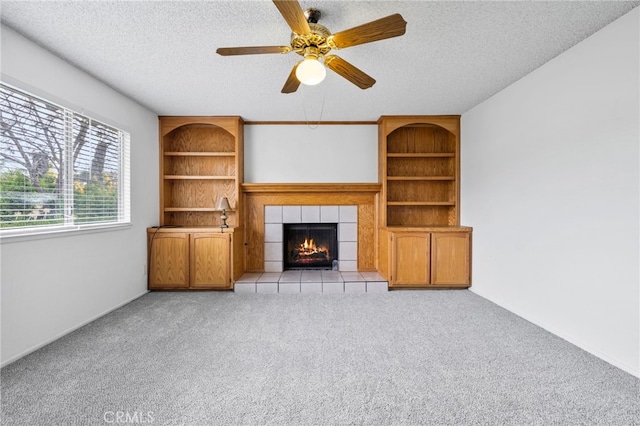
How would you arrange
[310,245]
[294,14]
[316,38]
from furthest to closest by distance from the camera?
[310,245]
[316,38]
[294,14]

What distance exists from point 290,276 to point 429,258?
73.7 inches

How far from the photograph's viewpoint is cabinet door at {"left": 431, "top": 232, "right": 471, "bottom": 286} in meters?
3.60

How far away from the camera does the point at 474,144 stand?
11.7ft

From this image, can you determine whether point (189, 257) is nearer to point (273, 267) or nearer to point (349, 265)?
point (273, 267)

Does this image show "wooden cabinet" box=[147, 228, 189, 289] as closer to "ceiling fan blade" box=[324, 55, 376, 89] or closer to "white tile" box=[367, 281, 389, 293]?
"white tile" box=[367, 281, 389, 293]

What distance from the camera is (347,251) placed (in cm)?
414

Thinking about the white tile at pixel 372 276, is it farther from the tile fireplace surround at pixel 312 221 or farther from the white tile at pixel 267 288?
the white tile at pixel 267 288

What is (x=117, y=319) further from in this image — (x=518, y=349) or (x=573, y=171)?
(x=573, y=171)

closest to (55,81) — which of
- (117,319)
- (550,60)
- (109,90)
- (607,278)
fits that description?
(109,90)

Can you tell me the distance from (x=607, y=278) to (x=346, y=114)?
120 inches

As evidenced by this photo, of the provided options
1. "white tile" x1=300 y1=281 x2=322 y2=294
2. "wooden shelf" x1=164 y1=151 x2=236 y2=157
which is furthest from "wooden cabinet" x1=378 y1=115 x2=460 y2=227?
"wooden shelf" x1=164 y1=151 x2=236 y2=157

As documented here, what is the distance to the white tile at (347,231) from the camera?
13.6ft

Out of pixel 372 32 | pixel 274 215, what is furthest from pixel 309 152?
pixel 372 32

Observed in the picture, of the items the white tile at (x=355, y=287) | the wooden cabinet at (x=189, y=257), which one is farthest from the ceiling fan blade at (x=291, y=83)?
the white tile at (x=355, y=287)
